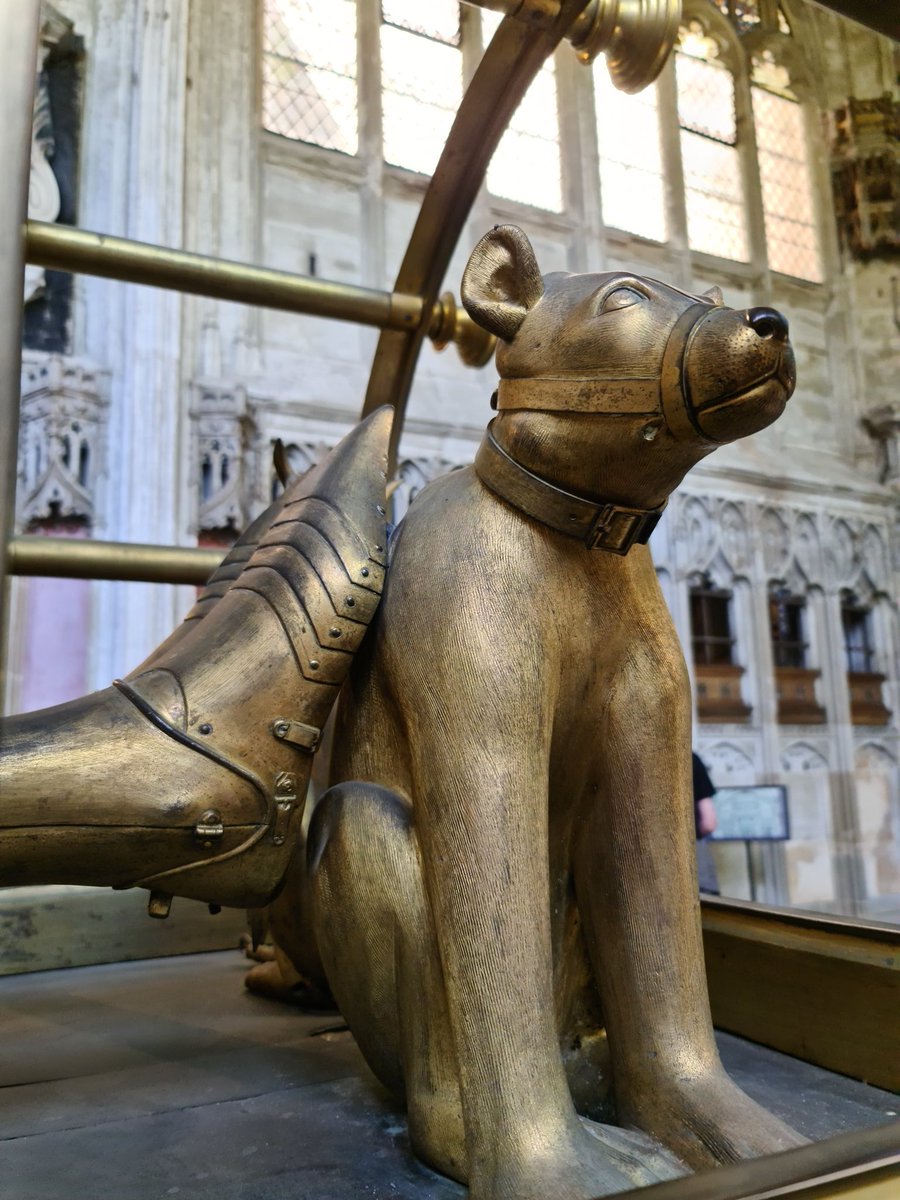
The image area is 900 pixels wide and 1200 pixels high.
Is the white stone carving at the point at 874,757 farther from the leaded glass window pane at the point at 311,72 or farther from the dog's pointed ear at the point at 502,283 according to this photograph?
the dog's pointed ear at the point at 502,283

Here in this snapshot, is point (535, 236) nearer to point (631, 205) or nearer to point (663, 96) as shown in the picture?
point (631, 205)

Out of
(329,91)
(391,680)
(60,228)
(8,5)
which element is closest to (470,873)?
(391,680)

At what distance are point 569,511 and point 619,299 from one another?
147 millimetres

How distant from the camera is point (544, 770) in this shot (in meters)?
0.59

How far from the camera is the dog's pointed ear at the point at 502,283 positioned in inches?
25.9

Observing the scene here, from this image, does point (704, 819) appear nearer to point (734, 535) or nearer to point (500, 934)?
point (734, 535)

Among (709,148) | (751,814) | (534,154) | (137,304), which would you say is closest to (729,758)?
(751,814)

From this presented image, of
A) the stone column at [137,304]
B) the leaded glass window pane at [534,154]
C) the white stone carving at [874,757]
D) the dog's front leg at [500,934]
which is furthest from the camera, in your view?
the white stone carving at [874,757]

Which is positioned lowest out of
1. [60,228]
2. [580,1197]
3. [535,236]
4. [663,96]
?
[580,1197]

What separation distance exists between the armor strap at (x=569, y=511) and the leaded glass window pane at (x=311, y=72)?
3.58m

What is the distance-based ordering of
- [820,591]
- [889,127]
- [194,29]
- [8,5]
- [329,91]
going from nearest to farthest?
[8,5]
[194,29]
[329,91]
[820,591]
[889,127]

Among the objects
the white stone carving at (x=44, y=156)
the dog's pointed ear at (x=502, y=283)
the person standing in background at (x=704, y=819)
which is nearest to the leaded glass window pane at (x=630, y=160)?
the white stone carving at (x=44, y=156)

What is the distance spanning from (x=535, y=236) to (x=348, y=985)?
4.08 metres

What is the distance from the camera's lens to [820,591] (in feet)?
14.8
